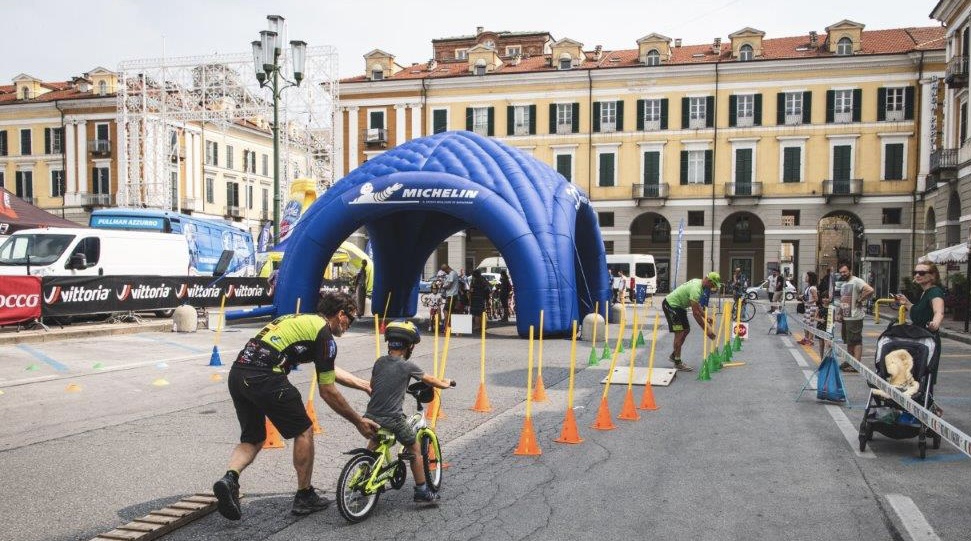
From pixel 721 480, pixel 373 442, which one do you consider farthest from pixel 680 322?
pixel 373 442

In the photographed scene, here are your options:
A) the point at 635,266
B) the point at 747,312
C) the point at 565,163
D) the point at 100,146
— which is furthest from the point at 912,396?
the point at 100,146

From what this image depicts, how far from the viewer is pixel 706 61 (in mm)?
47594

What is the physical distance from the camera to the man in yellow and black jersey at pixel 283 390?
5078mm

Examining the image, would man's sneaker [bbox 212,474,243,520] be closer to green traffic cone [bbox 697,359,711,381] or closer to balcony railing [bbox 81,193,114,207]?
green traffic cone [bbox 697,359,711,381]

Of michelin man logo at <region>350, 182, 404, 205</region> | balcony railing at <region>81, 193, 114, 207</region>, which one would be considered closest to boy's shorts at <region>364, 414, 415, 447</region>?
michelin man logo at <region>350, 182, 404, 205</region>

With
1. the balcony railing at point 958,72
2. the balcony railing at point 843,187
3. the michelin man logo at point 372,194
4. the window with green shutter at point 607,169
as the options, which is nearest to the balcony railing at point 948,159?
the balcony railing at point 958,72

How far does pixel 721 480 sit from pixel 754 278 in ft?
151

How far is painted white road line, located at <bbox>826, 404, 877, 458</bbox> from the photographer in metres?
7.29

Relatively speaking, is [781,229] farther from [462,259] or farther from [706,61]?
[462,259]

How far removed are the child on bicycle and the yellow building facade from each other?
4130cm

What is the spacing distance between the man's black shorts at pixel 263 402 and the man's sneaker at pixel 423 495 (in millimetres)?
923

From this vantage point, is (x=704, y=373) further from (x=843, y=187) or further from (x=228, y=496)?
(x=843, y=187)

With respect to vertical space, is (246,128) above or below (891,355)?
above

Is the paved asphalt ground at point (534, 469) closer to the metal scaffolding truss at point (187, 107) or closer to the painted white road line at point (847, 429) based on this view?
the painted white road line at point (847, 429)
